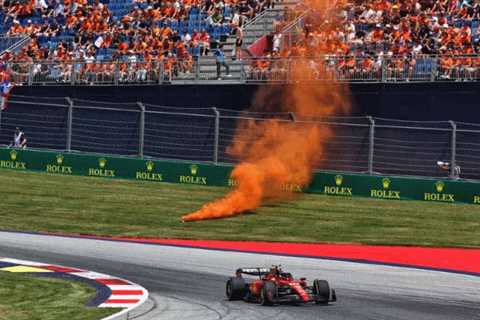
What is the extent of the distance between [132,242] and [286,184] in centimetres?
674

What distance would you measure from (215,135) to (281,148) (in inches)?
95.4

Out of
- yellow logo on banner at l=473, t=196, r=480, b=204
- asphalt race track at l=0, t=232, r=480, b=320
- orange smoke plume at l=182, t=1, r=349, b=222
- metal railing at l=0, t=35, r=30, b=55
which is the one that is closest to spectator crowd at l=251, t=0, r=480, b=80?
orange smoke plume at l=182, t=1, r=349, b=222

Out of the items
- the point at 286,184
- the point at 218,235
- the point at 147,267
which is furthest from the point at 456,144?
the point at 147,267

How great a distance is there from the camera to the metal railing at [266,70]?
99.5 ft

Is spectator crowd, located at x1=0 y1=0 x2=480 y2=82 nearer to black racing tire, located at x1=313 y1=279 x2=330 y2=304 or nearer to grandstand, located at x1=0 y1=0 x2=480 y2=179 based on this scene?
grandstand, located at x1=0 y1=0 x2=480 y2=179

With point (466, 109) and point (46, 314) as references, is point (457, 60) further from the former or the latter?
point (46, 314)

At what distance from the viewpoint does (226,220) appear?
27.2 metres

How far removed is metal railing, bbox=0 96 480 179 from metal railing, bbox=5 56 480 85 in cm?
118

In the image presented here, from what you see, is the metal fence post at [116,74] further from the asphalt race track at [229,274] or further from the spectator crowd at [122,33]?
the asphalt race track at [229,274]

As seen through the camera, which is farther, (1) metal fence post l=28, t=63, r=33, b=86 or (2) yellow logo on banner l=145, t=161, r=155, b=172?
(1) metal fence post l=28, t=63, r=33, b=86

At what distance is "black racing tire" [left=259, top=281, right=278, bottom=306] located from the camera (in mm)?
15031

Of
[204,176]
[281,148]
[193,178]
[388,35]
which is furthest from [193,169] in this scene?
[388,35]

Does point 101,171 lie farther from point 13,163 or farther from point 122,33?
point 122,33

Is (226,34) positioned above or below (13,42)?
above
